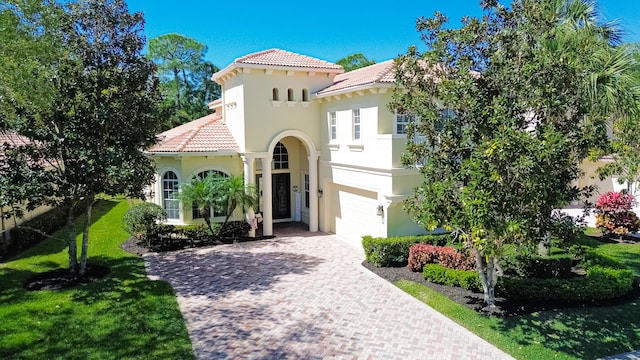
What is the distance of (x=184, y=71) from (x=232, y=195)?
36740mm

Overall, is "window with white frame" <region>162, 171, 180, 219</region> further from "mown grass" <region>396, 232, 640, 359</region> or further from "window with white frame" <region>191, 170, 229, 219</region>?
"mown grass" <region>396, 232, 640, 359</region>

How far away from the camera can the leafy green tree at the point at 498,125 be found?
970 cm

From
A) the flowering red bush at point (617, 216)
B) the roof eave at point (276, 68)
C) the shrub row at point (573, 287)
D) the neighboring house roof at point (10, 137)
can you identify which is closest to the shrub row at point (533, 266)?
the shrub row at point (573, 287)

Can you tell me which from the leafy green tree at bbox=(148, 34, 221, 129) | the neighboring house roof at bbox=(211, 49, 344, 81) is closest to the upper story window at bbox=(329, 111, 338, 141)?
the neighboring house roof at bbox=(211, 49, 344, 81)

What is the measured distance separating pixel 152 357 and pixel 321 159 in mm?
14832

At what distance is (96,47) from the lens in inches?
559

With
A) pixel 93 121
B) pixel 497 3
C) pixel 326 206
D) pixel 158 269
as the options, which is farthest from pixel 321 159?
pixel 497 3

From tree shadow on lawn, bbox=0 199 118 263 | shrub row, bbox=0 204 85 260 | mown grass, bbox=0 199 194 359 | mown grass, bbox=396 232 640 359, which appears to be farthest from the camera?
tree shadow on lawn, bbox=0 199 118 263

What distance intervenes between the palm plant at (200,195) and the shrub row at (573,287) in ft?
41.9

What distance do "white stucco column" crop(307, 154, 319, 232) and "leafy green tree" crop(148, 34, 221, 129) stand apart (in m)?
31.6

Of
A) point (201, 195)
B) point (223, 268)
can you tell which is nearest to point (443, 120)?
point (223, 268)

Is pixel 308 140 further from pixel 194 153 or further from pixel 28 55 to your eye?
pixel 28 55

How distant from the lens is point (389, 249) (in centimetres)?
1655

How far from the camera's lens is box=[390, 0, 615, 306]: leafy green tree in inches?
382
